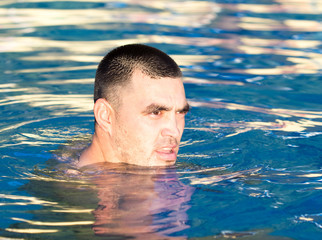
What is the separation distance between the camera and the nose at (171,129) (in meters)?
4.23

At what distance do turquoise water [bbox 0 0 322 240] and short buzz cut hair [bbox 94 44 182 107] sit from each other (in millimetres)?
576

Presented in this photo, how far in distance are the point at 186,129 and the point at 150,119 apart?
173 cm

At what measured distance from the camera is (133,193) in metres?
4.05

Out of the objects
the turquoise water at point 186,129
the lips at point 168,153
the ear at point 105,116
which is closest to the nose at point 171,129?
the lips at point 168,153

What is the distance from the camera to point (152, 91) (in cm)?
429

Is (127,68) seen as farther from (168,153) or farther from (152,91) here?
(168,153)

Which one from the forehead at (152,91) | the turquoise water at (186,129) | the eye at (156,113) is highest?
the forehead at (152,91)

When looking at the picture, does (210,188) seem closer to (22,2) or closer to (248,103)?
(248,103)

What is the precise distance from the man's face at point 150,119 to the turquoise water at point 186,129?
0.46 feet

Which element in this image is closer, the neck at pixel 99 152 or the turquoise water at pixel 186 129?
the turquoise water at pixel 186 129

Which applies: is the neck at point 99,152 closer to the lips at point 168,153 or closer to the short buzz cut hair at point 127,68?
the short buzz cut hair at point 127,68

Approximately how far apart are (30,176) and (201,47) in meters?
5.74

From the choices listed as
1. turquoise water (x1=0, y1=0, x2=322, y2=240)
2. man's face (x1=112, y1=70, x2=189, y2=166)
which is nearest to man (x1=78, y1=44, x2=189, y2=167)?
man's face (x1=112, y1=70, x2=189, y2=166)

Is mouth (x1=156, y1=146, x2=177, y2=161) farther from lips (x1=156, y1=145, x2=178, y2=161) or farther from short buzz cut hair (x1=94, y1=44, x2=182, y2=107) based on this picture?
short buzz cut hair (x1=94, y1=44, x2=182, y2=107)
